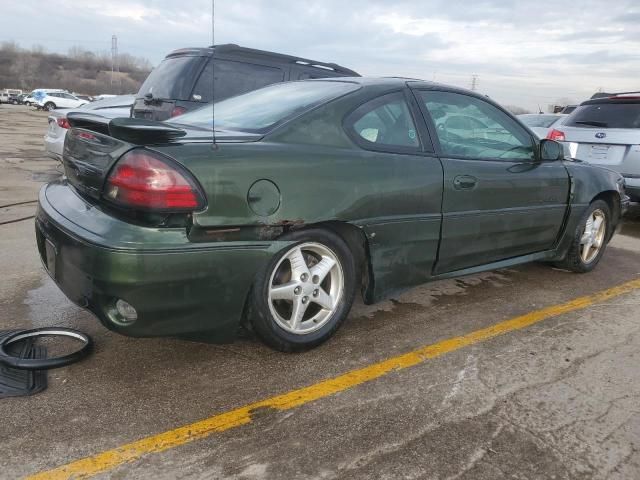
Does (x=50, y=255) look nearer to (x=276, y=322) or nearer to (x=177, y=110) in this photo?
(x=276, y=322)

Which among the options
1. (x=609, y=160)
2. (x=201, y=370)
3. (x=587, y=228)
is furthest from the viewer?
(x=609, y=160)

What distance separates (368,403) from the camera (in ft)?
8.45

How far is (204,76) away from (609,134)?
502 cm

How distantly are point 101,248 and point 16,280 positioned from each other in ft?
6.73

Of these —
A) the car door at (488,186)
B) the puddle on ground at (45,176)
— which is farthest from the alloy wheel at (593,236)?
the puddle on ground at (45,176)

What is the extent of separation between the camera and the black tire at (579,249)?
15.0ft

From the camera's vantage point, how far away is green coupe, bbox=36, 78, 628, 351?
2.46 meters

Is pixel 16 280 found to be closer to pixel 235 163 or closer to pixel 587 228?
pixel 235 163

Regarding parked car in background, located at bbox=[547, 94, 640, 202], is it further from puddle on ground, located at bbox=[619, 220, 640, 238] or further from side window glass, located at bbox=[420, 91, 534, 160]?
side window glass, located at bbox=[420, 91, 534, 160]

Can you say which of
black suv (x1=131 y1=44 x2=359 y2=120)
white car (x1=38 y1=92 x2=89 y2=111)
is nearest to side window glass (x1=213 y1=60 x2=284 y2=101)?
black suv (x1=131 y1=44 x2=359 y2=120)

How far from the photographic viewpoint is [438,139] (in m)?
3.47

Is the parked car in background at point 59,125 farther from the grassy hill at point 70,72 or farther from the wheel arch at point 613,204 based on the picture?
the grassy hill at point 70,72

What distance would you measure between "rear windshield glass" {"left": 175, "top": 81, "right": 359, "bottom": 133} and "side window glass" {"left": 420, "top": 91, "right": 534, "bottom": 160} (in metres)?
0.63

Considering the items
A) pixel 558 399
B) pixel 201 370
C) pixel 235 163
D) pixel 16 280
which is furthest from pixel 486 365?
pixel 16 280
